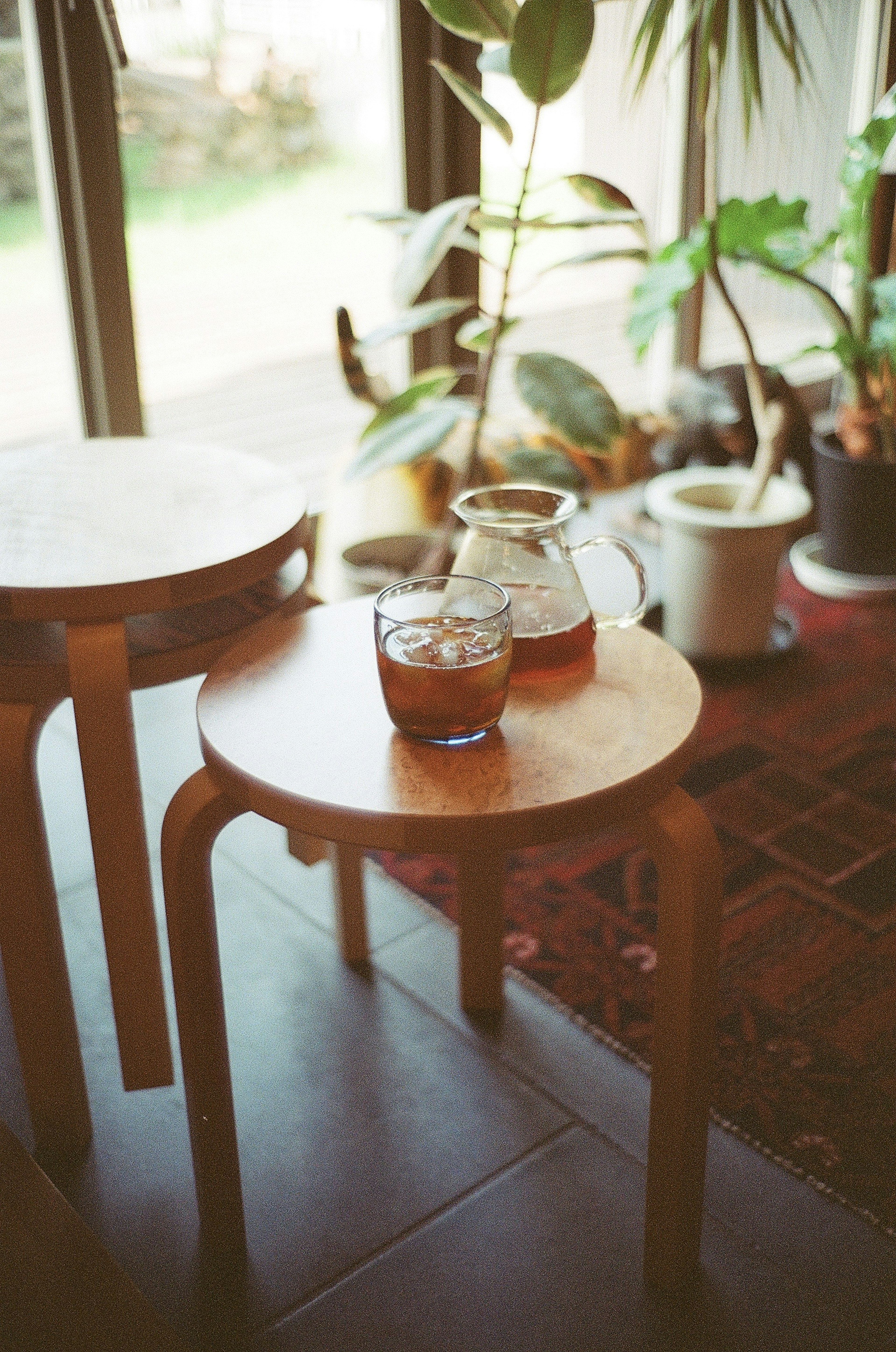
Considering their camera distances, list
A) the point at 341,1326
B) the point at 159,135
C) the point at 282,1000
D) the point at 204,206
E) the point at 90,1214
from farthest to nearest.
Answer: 1. the point at 204,206
2. the point at 159,135
3. the point at 282,1000
4. the point at 90,1214
5. the point at 341,1326

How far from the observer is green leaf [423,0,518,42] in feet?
5.64

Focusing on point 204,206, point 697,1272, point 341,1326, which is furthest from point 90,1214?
point 204,206

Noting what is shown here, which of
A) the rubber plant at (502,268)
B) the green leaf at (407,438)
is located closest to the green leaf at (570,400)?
the rubber plant at (502,268)

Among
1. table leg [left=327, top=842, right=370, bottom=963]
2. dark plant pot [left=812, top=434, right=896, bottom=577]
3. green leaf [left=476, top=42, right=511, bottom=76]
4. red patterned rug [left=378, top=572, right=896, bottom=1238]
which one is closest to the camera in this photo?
red patterned rug [left=378, top=572, right=896, bottom=1238]

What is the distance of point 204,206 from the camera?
110 inches

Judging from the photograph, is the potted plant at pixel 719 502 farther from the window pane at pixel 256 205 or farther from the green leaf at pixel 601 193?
the window pane at pixel 256 205

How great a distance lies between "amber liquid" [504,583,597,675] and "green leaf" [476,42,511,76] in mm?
997

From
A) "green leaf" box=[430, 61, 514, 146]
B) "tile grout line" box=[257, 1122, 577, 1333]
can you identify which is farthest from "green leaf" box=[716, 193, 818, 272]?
"tile grout line" box=[257, 1122, 577, 1333]

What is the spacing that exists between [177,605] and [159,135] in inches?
65.3

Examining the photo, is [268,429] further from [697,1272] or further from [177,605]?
[697,1272]

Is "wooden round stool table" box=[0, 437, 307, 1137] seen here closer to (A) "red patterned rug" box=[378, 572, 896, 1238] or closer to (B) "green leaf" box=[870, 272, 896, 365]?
(A) "red patterned rug" box=[378, 572, 896, 1238]

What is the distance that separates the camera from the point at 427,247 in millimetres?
1778

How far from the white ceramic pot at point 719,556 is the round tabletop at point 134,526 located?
3.37 feet

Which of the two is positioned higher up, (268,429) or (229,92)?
(229,92)
